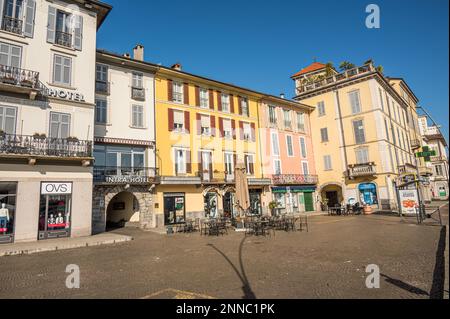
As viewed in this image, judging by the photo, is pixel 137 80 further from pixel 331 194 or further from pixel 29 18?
pixel 331 194

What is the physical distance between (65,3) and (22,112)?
742cm

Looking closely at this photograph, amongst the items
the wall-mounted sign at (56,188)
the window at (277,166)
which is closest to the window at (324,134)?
the window at (277,166)

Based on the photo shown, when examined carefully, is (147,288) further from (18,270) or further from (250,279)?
(18,270)

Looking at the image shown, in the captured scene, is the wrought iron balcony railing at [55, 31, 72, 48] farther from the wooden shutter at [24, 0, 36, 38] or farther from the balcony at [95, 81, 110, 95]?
the balcony at [95, 81, 110, 95]

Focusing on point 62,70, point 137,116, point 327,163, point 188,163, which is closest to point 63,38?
point 62,70

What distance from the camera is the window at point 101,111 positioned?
19.0 m

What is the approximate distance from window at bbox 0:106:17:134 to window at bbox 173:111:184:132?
11030 mm

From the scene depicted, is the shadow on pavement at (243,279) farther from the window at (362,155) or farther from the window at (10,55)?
the window at (362,155)

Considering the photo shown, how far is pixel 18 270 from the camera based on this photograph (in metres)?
7.93

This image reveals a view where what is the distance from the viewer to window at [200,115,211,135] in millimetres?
24578

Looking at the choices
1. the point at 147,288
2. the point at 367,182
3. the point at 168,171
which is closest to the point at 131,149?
the point at 168,171

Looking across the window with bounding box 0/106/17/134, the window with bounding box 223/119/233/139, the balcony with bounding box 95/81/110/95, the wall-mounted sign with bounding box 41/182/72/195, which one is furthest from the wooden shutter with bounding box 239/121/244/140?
the window with bounding box 0/106/17/134

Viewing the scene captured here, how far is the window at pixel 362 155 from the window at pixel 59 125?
27889 millimetres

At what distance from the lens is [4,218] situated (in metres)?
13.1
